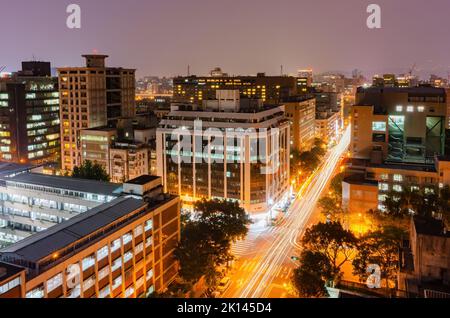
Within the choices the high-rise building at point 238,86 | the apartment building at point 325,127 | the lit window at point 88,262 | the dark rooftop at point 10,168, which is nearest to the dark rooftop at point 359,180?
the lit window at point 88,262

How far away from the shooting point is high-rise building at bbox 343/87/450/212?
3116 centimetres

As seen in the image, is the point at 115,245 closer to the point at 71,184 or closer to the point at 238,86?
the point at 71,184

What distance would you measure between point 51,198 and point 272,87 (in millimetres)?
63369

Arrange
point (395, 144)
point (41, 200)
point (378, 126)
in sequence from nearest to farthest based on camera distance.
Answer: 1. point (41, 200)
2. point (378, 126)
3. point (395, 144)

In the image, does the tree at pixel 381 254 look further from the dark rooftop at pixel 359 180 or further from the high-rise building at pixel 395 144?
the high-rise building at pixel 395 144

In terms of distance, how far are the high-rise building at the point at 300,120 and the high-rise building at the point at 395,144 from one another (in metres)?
12.2

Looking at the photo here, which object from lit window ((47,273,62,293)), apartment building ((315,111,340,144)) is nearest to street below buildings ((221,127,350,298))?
lit window ((47,273,62,293))

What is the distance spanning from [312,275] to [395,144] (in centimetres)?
2671

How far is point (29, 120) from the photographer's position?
48.6 metres

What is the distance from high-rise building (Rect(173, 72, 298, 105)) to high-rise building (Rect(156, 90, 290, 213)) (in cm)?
4123

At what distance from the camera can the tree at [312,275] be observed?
18406 mm

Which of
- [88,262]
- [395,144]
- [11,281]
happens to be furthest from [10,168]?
[395,144]
